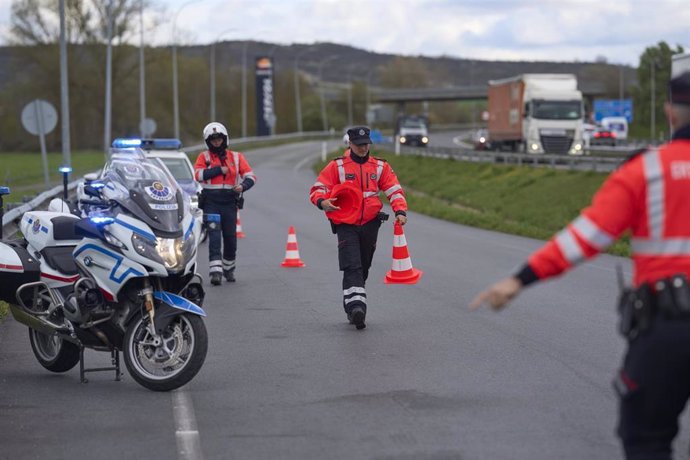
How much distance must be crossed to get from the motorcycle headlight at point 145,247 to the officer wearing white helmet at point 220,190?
6.80 m

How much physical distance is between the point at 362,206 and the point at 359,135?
64 centimetres

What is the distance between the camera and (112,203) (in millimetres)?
8469

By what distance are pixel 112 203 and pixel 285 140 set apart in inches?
3561

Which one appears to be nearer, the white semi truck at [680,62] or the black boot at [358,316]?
the black boot at [358,316]

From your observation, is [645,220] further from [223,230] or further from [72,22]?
[72,22]

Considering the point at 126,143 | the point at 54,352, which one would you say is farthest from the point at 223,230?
the point at 54,352

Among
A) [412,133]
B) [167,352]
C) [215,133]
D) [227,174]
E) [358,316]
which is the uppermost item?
[215,133]

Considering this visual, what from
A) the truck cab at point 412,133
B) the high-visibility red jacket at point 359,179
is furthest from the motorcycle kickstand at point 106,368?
the truck cab at point 412,133

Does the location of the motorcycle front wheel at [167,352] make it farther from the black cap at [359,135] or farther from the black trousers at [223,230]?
the black trousers at [223,230]

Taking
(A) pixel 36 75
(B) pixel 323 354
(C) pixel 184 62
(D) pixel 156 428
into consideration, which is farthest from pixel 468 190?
(C) pixel 184 62

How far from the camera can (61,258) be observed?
8836mm

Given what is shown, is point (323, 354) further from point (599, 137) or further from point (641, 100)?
point (641, 100)

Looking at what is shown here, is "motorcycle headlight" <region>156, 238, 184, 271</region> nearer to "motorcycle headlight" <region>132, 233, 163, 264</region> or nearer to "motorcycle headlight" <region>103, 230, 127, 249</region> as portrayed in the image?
"motorcycle headlight" <region>132, 233, 163, 264</region>

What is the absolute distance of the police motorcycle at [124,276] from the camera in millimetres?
8203
